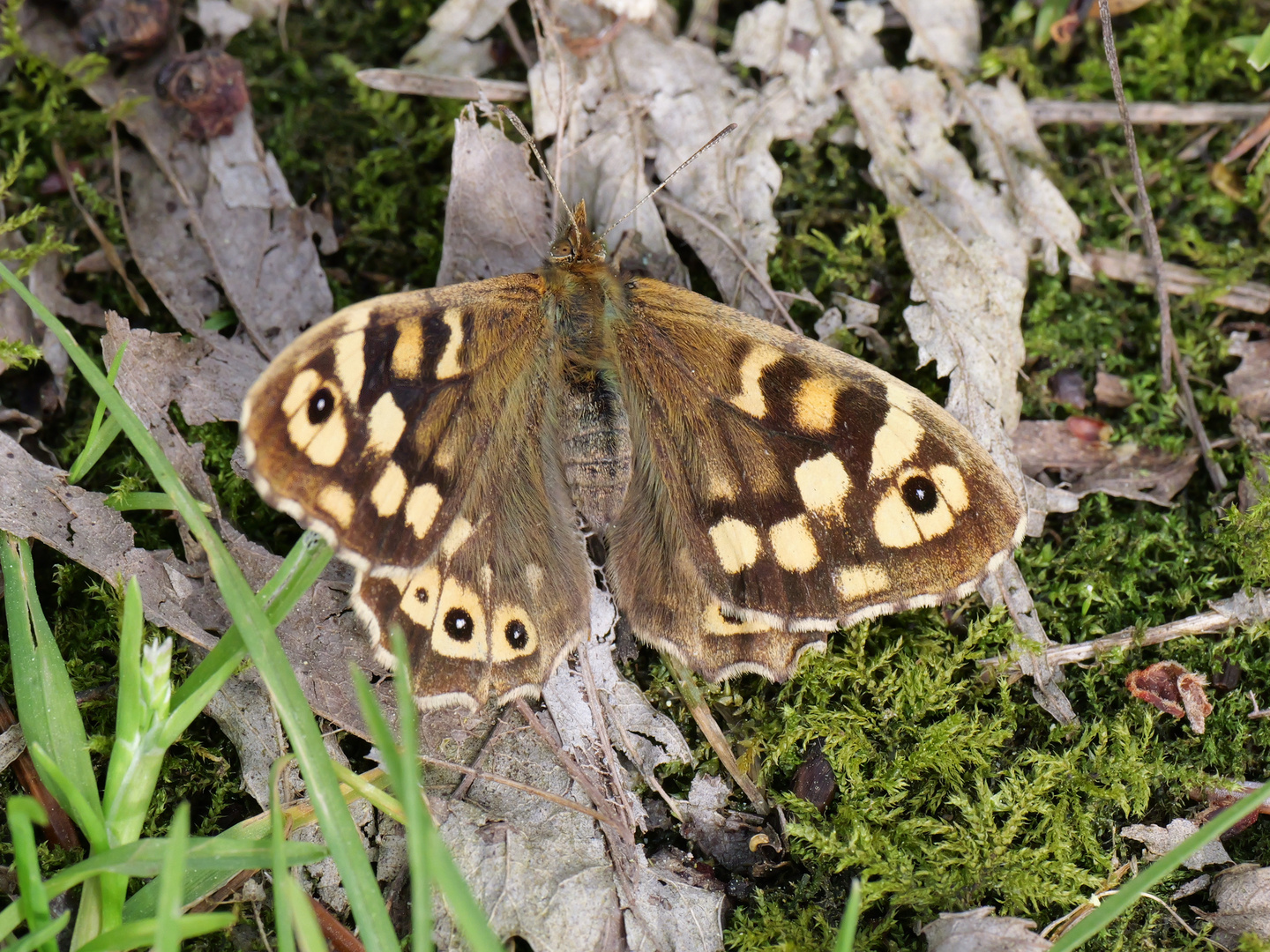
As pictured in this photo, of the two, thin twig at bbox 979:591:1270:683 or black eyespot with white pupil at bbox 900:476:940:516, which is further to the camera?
thin twig at bbox 979:591:1270:683

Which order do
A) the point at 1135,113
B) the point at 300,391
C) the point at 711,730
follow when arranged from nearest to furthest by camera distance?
the point at 300,391 → the point at 711,730 → the point at 1135,113

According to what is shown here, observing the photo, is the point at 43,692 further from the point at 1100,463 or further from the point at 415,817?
the point at 1100,463

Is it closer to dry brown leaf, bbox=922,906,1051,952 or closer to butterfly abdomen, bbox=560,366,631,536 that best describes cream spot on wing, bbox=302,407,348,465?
butterfly abdomen, bbox=560,366,631,536

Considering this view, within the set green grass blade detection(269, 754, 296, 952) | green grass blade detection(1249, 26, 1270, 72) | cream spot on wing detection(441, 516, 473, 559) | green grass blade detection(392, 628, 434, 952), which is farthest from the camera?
green grass blade detection(1249, 26, 1270, 72)

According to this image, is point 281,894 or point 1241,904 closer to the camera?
point 281,894

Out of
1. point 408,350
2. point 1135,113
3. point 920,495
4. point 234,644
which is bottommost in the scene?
point 234,644

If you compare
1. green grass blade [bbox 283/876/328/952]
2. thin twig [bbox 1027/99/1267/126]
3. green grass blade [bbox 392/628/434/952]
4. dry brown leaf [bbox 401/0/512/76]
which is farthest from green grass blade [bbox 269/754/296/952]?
thin twig [bbox 1027/99/1267/126]

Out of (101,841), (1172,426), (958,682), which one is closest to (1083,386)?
(1172,426)

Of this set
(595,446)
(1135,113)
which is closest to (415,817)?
(595,446)
